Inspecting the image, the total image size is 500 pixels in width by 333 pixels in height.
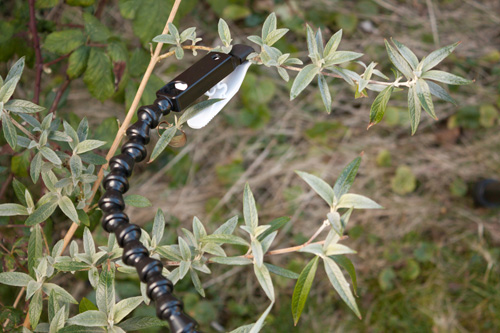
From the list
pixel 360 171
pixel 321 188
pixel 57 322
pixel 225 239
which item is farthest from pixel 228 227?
pixel 360 171

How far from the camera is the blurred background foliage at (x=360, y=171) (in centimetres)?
174

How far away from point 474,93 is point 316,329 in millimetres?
1253

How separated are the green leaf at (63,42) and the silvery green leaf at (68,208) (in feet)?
1.55

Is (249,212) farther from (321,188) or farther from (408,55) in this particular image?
(408,55)

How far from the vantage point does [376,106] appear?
69cm

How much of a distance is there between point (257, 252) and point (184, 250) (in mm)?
126

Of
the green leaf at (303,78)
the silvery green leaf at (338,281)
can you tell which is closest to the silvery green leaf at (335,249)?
the silvery green leaf at (338,281)

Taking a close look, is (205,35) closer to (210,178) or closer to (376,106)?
(210,178)

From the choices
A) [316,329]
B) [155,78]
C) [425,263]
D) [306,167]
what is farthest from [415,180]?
[155,78]

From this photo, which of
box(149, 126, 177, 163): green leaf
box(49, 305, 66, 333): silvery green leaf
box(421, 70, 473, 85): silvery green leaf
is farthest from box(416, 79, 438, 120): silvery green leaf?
box(49, 305, 66, 333): silvery green leaf

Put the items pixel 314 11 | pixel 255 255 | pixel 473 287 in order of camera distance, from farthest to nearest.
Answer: pixel 314 11 < pixel 473 287 < pixel 255 255

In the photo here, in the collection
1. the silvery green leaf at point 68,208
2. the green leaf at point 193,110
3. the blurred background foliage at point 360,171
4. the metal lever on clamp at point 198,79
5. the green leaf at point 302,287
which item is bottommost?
the blurred background foliage at point 360,171

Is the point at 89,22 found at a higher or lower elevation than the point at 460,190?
higher

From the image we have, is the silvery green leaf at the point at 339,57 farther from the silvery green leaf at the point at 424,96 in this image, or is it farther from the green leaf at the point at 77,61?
the green leaf at the point at 77,61
